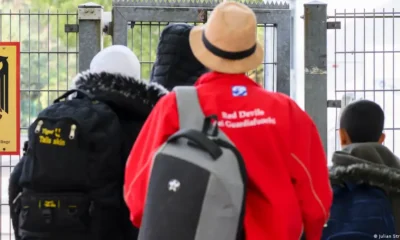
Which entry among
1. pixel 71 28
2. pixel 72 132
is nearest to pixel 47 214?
pixel 72 132

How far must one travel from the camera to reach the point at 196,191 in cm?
289

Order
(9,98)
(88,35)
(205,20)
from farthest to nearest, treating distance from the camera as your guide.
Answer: (9,98)
(205,20)
(88,35)

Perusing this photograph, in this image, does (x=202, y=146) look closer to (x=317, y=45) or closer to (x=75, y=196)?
(x=75, y=196)

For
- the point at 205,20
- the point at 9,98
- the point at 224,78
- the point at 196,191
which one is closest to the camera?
the point at 196,191

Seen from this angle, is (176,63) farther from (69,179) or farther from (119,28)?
(119,28)

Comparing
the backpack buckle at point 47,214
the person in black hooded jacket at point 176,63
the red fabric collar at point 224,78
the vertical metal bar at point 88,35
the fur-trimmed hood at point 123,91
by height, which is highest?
the vertical metal bar at point 88,35

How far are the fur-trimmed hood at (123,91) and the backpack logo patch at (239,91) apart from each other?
81cm

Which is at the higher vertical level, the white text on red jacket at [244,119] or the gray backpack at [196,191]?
the white text on red jacket at [244,119]

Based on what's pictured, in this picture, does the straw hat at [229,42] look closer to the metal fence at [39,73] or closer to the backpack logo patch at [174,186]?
the backpack logo patch at [174,186]

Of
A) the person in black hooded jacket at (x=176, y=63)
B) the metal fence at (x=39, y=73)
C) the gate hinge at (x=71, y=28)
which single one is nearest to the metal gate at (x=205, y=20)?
the gate hinge at (x=71, y=28)

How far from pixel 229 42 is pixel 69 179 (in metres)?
1.00

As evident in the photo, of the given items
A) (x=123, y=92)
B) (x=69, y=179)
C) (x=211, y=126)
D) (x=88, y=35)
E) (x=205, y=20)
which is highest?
(x=205, y=20)

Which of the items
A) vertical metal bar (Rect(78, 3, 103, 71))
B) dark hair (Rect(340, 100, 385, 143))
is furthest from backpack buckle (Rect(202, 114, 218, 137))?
vertical metal bar (Rect(78, 3, 103, 71))

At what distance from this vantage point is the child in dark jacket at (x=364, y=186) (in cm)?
396
